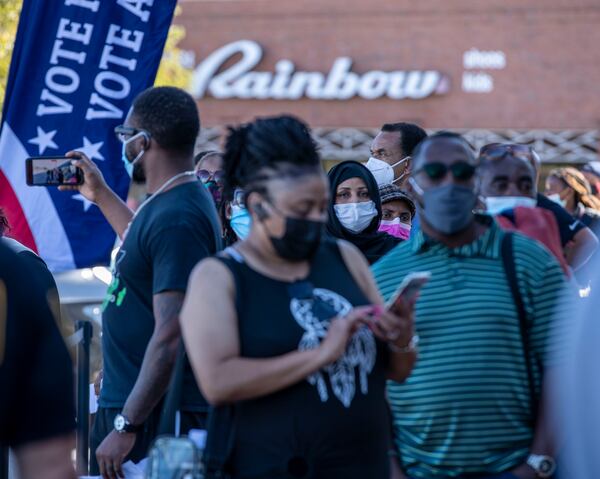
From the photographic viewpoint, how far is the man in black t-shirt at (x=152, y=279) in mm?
4770

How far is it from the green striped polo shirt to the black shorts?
913 millimetres

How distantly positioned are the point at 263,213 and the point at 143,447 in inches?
60.2

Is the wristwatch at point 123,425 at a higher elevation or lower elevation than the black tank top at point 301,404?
lower

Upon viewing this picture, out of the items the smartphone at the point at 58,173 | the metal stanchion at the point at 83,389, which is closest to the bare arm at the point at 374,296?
the smartphone at the point at 58,173

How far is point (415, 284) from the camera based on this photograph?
12.3 feet

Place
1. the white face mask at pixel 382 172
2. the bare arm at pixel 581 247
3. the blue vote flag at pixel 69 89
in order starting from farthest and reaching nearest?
the white face mask at pixel 382 172, the blue vote flag at pixel 69 89, the bare arm at pixel 581 247

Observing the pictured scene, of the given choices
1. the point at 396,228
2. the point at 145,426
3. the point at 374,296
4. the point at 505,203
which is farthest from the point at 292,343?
the point at 396,228

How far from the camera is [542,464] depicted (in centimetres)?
417

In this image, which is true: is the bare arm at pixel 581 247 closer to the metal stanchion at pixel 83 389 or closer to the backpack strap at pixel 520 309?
the backpack strap at pixel 520 309

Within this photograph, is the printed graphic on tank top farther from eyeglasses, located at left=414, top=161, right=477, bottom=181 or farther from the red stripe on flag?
the red stripe on flag

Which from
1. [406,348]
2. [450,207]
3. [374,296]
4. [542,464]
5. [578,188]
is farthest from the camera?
[578,188]

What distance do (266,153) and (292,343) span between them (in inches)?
25.4

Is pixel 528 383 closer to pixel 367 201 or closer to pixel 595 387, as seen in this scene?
pixel 595 387

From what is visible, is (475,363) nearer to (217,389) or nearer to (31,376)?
(217,389)
